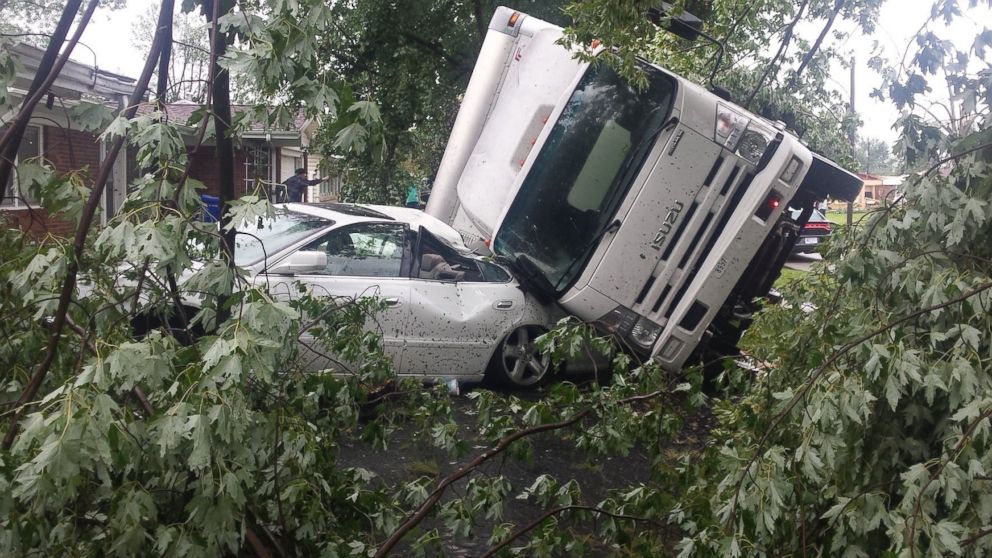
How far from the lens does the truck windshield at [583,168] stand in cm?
817

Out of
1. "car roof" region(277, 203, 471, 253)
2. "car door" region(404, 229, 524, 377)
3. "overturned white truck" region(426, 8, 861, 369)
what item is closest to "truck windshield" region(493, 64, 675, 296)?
"overturned white truck" region(426, 8, 861, 369)

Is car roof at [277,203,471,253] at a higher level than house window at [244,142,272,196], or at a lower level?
lower

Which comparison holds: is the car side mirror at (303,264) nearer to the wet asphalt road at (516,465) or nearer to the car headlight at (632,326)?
the wet asphalt road at (516,465)

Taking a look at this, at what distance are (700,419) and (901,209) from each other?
433 centimetres

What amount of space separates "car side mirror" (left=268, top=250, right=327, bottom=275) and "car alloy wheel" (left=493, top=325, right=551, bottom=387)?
5.88ft

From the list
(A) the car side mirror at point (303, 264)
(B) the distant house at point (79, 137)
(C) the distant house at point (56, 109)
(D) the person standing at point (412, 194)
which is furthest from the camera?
(D) the person standing at point (412, 194)

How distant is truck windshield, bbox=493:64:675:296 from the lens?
26.8 ft

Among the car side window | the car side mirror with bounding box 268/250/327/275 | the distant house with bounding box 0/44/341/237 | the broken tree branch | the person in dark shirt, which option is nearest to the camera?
the broken tree branch

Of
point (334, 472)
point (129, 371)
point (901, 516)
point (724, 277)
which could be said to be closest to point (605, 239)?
point (724, 277)

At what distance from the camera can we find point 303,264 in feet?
23.3

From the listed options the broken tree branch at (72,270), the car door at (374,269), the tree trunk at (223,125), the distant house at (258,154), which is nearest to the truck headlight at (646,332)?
the car door at (374,269)

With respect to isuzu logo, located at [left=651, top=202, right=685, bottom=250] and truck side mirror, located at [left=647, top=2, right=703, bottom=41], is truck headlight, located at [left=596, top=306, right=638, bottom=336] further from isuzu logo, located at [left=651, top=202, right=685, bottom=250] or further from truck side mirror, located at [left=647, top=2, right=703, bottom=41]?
truck side mirror, located at [left=647, top=2, right=703, bottom=41]

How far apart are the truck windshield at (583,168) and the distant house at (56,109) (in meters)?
3.34

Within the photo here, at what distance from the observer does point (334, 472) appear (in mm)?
3965
